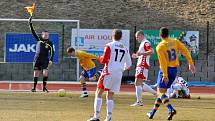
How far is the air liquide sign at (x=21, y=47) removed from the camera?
25812 millimetres

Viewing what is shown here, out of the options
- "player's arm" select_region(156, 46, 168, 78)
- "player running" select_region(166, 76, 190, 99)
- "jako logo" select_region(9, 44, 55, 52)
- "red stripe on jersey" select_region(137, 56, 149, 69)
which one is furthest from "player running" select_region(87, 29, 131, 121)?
"jako logo" select_region(9, 44, 55, 52)

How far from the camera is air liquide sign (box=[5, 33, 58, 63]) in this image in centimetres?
2581

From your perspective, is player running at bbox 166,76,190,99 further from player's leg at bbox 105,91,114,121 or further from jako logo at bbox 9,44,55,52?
jako logo at bbox 9,44,55,52

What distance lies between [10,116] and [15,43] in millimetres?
13023

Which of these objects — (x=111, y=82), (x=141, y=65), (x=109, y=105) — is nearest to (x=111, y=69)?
(x=111, y=82)

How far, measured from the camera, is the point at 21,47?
85.1ft

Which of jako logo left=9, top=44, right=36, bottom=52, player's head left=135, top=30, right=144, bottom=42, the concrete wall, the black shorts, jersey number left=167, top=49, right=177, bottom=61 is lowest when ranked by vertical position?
the black shorts

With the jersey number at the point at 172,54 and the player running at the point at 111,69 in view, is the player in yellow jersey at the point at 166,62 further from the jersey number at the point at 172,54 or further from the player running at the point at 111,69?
the player running at the point at 111,69

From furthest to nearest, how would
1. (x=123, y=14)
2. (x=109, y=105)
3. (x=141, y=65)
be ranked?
(x=123, y=14), (x=141, y=65), (x=109, y=105)

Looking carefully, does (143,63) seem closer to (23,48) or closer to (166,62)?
(166,62)

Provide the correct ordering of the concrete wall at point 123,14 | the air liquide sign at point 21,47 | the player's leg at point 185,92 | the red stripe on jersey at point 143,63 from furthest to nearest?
1. the concrete wall at point 123,14
2. the air liquide sign at point 21,47
3. the player's leg at point 185,92
4. the red stripe on jersey at point 143,63

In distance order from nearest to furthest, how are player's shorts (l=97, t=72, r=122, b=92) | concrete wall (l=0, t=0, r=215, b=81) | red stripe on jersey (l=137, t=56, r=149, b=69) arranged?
player's shorts (l=97, t=72, r=122, b=92), red stripe on jersey (l=137, t=56, r=149, b=69), concrete wall (l=0, t=0, r=215, b=81)

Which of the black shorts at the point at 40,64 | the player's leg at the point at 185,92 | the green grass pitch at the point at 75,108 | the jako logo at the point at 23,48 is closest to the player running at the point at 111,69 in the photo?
the green grass pitch at the point at 75,108

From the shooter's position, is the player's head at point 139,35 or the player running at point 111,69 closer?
the player running at point 111,69
